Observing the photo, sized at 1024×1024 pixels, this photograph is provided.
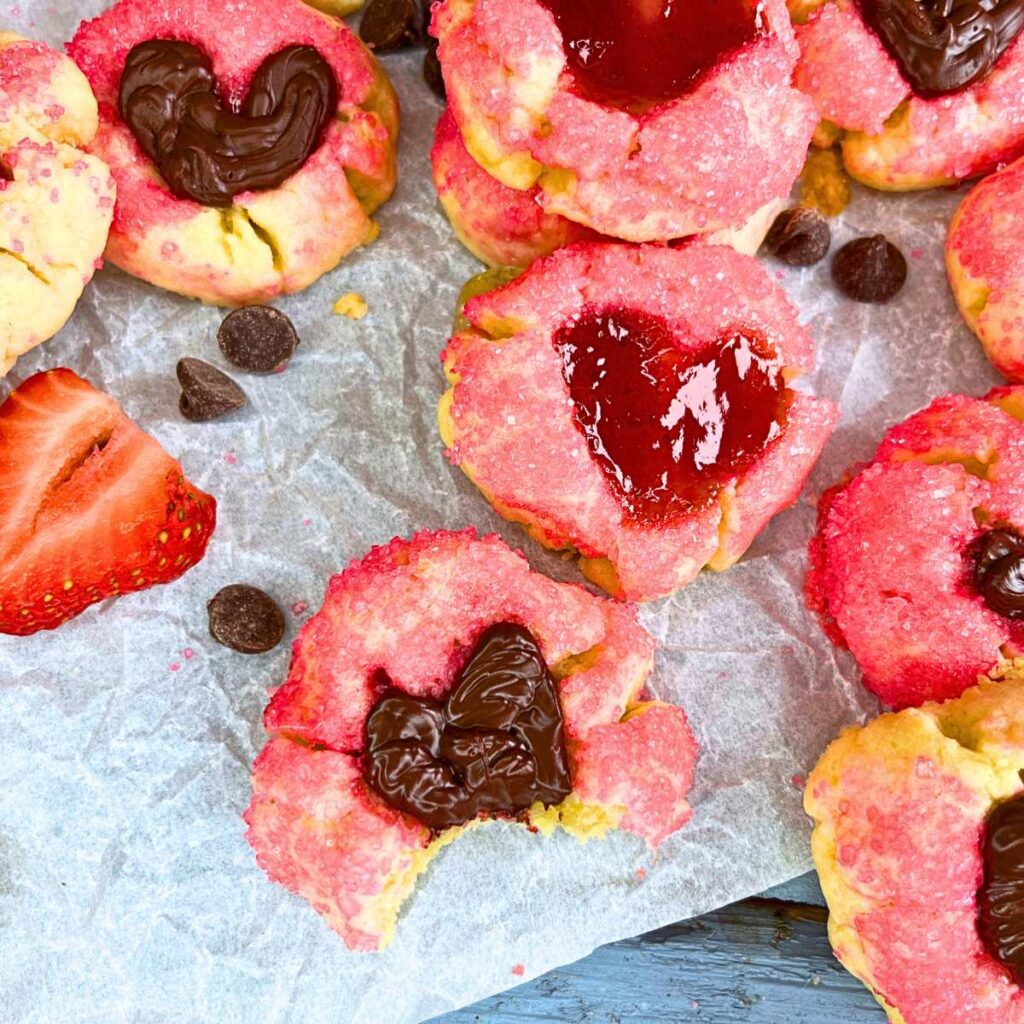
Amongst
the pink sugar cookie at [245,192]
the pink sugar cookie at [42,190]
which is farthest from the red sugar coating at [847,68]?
the pink sugar cookie at [42,190]

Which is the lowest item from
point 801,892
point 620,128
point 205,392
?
point 801,892

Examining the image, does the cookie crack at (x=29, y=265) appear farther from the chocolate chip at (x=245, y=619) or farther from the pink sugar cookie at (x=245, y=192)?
the chocolate chip at (x=245, y=619)

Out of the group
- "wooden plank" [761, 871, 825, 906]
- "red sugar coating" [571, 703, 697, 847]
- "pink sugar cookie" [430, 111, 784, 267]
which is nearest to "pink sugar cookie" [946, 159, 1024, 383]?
"pink sugar cookie" [430, 111, 784, 267]

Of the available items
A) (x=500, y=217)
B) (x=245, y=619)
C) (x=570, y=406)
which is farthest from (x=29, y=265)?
(x=570, y=406)

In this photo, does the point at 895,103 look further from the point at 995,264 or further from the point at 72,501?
the point at 72,501

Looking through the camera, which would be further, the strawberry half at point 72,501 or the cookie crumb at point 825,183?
the cookie crumb at point 825,183

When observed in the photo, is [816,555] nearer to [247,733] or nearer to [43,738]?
[247,733]
